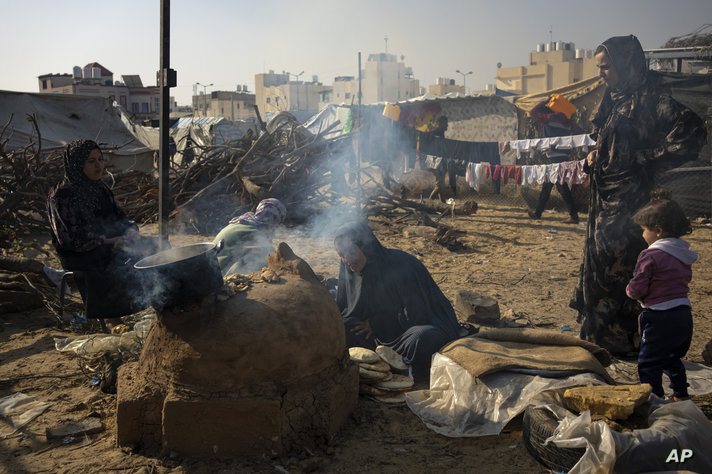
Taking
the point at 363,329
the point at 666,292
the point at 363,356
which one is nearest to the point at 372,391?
the point at 363,356

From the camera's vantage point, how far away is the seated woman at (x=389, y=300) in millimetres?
4070

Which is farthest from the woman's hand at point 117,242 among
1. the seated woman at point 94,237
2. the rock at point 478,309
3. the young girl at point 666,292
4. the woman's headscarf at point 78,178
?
the young girl at point 666,292

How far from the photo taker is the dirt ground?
2867 millimetres

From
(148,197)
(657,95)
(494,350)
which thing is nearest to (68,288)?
(148,197)

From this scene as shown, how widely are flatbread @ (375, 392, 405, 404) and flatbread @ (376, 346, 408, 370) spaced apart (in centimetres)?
24

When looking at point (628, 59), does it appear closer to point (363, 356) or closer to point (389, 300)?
point (389, 300)

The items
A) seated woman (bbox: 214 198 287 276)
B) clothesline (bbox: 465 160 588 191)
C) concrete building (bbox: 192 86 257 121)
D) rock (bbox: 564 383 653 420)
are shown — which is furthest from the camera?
concrete building (bbox: 192 86 257 121)

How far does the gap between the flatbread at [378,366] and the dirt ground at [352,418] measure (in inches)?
8.9

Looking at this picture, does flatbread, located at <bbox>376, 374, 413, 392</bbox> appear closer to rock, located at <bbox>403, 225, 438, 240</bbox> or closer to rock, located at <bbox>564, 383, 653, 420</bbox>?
rock, located at <bbox>564, 383, 653, 420</bbox>

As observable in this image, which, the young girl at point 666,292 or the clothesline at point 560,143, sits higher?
the clothesline at point 560,143

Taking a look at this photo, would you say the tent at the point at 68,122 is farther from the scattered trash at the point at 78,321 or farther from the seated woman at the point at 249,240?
the seated woman at the point at 249,240

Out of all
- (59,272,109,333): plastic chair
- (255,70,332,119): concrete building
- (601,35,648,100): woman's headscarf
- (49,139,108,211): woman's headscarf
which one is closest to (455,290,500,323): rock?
(601,35,648,100): woman's headscarf

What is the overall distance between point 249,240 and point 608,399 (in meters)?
3.43

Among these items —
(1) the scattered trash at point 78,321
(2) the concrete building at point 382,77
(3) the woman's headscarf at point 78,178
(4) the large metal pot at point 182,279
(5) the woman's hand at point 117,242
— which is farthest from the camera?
(2) the concrete building at point 382,77
